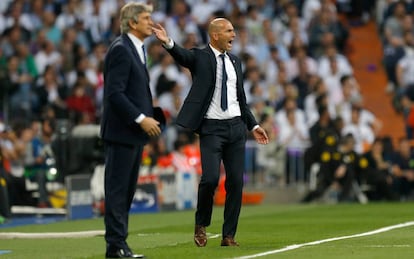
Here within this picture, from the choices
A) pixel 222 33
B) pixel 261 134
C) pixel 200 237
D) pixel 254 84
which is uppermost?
pixel 254 84

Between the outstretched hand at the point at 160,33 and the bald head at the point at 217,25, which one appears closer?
the outstretched hand at the point at 160,33

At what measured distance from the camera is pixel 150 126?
40.7 feet

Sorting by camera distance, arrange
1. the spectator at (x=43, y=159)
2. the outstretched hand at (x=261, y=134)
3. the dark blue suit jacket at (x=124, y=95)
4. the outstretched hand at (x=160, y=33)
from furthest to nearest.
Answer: the spectator at (x=43, y=159) → the outstretched hand at (x=261, y=134) → the outstretched hand at (x=160, y=33) → the dark blue suit jacket at (x=124, y=95)

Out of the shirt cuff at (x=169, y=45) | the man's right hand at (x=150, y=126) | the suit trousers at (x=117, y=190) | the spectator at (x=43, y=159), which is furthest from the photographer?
the spectator at (x=43, y=159)

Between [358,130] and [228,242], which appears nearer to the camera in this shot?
[228,242]

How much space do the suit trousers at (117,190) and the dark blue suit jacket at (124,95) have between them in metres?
0.12

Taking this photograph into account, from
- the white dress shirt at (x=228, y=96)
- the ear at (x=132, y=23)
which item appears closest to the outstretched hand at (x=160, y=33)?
the ear at (x=132, y=23)

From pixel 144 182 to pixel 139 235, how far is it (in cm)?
790

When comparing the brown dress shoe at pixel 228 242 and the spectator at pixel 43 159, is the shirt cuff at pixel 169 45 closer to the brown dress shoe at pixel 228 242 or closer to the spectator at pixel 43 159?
the brown dress shoe at pixel 228 242

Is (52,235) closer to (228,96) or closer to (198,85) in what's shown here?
(198,85)

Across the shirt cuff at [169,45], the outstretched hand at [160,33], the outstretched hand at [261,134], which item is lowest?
the outstretched hand at [261,134]

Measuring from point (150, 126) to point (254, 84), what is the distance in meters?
17.4

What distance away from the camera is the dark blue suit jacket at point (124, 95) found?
12.5 metres

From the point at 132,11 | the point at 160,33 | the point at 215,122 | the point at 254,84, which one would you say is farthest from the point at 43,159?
the point at 132,11
